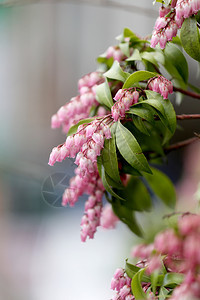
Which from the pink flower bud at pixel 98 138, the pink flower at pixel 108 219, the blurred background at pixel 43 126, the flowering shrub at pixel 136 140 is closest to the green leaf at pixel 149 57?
the flowering shrub at pixel 136 140

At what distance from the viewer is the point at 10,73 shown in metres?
3.51

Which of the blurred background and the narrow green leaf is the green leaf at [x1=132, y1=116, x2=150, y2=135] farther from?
the blurred background

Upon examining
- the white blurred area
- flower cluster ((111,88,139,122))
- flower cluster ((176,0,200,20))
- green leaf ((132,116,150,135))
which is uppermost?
flower cluster ((176,0,200,20))

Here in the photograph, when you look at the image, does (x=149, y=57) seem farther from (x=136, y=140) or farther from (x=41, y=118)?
(x=41, y=118)

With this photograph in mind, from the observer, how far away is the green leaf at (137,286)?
2.02ft

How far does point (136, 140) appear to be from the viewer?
683mm

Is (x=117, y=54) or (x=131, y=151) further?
(x=117, y=54)

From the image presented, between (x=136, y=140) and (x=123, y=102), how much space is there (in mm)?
66

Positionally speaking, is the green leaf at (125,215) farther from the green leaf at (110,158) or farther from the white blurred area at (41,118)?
the white blurred area at (41,118)

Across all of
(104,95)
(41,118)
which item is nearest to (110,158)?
(104,95)

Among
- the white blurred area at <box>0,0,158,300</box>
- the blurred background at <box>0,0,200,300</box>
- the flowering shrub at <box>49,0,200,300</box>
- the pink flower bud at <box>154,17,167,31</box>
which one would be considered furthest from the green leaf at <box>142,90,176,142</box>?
the white blurred area at <box>0,0,158,300</box>

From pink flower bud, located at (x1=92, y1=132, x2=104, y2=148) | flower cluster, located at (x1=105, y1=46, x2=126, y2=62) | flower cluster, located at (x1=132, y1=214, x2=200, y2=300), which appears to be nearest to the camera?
flower cluster, located at (x1=132, y1=214, x2=200, y2=300)

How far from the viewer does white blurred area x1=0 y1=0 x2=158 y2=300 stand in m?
2.32

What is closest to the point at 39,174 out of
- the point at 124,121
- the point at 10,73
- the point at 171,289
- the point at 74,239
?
the point at 124,121
